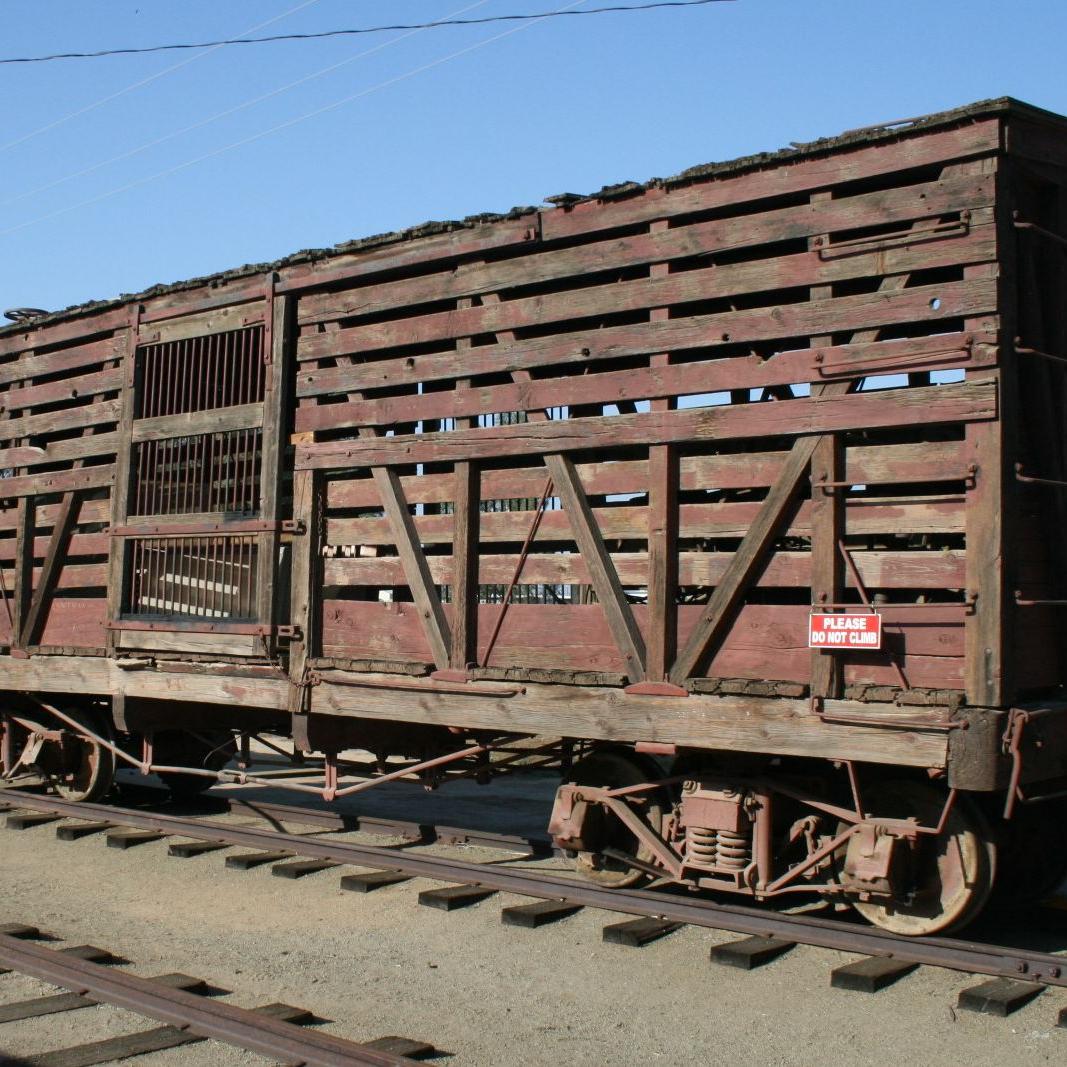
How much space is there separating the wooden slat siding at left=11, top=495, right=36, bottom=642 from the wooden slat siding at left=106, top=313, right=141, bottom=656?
137cm

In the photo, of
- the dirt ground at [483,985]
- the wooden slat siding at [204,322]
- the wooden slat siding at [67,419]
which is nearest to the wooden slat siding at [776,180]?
the wooden slat siding at [204,322]

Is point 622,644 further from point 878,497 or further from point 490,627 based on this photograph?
point 878,497

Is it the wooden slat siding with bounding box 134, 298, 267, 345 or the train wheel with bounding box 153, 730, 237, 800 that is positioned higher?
→ the wooden slat siding with bounding box 134, 298, 267, 345

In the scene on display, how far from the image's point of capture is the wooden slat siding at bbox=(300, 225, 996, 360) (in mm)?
6376

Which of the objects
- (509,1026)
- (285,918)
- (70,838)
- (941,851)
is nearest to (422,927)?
(285,918)

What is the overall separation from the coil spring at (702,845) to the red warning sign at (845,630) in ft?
4.36

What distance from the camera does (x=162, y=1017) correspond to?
17.2ft

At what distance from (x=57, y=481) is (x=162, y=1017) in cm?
663

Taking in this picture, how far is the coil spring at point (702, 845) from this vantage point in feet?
23.4

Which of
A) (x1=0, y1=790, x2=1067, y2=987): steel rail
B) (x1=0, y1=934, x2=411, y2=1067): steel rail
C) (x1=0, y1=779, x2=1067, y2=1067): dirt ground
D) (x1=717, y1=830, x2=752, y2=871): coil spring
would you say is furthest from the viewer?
(x1=717, y1=830, x2=752, y2=871): coil spring

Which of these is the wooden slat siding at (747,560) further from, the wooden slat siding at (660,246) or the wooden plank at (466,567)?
the wooden plank at (466,567)

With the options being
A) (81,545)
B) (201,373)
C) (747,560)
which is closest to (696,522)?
(747,560)

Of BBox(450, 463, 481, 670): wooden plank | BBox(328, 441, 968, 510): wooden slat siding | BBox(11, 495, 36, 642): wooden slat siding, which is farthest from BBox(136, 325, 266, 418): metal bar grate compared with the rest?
BBox(450, 463, 481, 670): wooden plank

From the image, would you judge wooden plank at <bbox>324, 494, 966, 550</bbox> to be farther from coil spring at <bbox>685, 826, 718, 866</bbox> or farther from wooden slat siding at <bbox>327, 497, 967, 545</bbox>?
coil spring at <bbox>685, 826, 718, 866</bbox>
